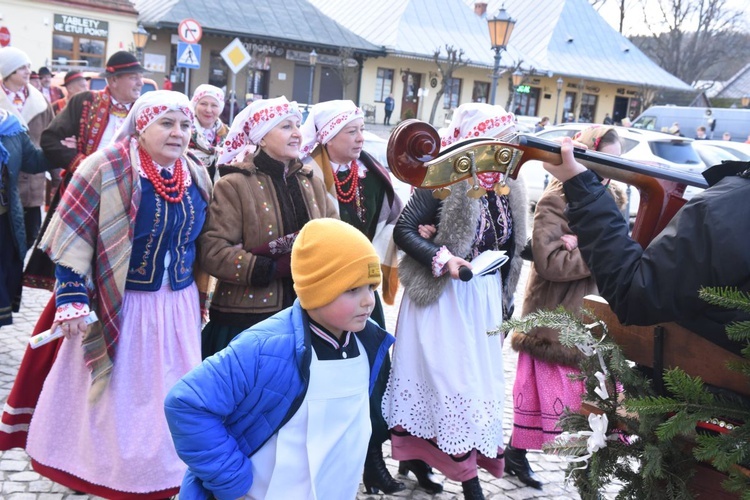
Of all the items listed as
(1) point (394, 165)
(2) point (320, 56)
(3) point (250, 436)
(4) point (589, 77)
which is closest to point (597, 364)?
(1) point (394, 165)

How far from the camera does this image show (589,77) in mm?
43156

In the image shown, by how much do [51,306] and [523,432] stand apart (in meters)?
2.49

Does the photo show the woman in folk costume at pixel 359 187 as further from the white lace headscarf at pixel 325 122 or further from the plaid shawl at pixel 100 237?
the plaid shawl at pixel 100 237

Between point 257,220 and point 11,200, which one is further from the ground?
point 257,220

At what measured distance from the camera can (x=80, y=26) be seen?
31.1m

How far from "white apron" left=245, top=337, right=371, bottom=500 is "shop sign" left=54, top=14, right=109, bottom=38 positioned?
3204 cm

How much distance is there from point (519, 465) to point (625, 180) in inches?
104

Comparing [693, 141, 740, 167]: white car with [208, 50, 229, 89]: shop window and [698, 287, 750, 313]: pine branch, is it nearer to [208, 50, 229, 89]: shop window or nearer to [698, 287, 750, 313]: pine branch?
[698, 287, 750, 313]: pine branch

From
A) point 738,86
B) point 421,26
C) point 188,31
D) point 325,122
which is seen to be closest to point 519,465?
point 325,122

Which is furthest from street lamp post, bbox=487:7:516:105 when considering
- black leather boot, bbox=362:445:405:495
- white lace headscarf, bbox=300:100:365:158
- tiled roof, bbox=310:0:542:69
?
tiled roof, bbox=310:0:542:69

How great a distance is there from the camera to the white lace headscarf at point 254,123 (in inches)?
151

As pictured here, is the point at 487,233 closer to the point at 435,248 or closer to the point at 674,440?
the point at 435,248

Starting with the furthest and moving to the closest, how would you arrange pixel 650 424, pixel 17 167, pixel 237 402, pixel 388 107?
pixel 388 107 → pixel 17 167 → pixel 237 402 → pixel 650 424

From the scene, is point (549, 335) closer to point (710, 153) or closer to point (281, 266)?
point (281, 266)
